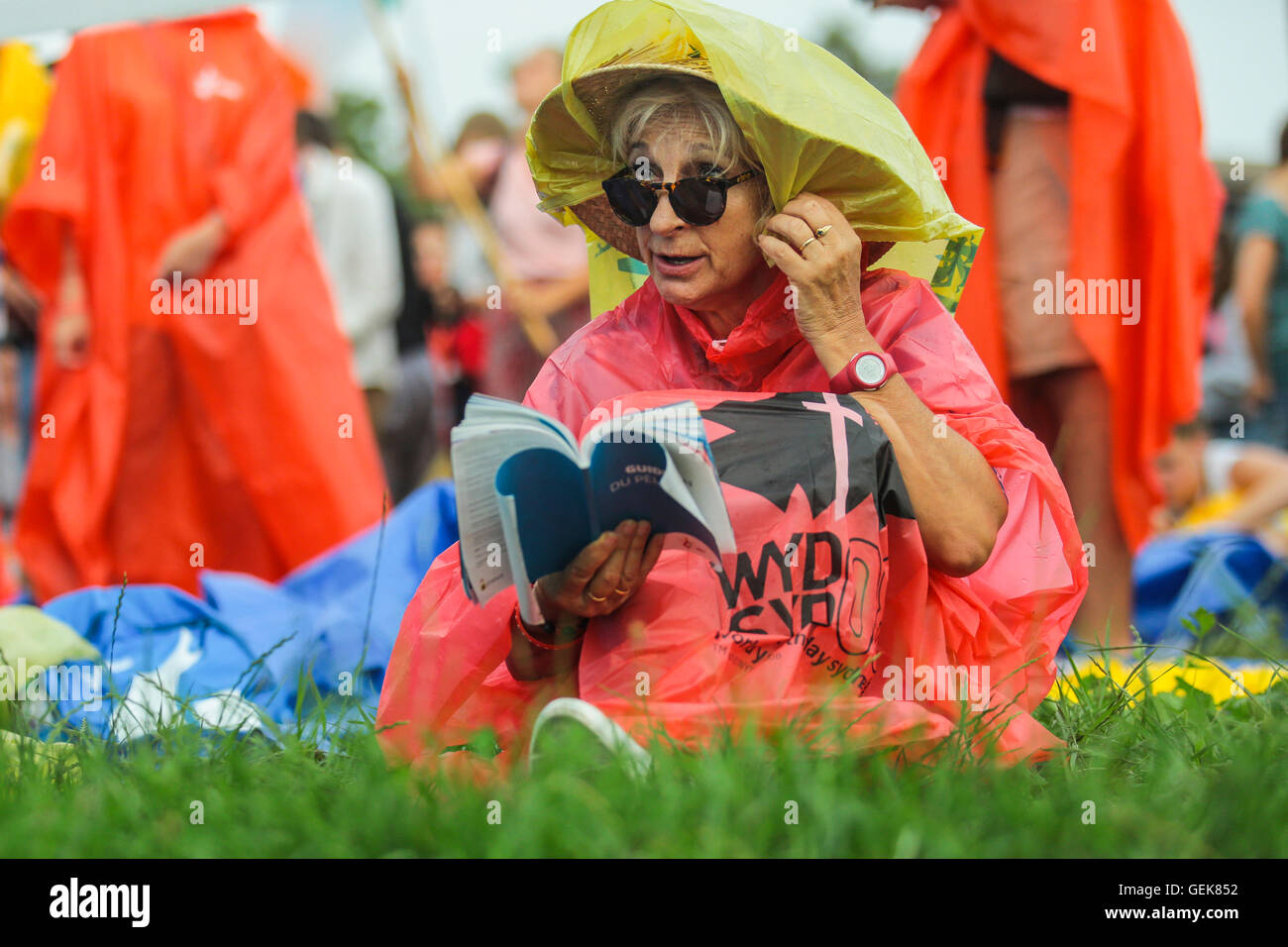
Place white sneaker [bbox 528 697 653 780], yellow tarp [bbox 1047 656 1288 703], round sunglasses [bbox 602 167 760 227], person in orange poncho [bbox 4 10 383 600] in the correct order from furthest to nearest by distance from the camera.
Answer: person in orange poncho [bbox 4 10 383 600]
yellow tarp [bbox 1047 656 1288 703]
round sunglasses [bbox 602 167 760 227]
white sneaker [bbox 528 697 653 780]

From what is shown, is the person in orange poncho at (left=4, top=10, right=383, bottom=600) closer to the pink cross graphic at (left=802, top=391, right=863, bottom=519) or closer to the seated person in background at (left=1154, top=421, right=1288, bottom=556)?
the pink cross graphic at (left=802, top=391, right=863, bottom=519)

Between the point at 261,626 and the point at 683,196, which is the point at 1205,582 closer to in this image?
the point at 683,196

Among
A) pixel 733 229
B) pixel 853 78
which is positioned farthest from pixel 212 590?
pixel 853 78

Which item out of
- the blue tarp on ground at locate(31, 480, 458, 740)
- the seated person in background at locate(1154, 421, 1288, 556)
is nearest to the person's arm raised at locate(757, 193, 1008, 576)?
the blue tarp on ground at locate(31, 480, 458, 740)

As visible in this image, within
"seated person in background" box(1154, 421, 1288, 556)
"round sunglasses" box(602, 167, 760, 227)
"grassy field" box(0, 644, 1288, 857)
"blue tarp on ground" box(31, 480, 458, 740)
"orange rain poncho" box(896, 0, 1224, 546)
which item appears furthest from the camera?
"seated person in background" box(1154, 421, 1288, 556)

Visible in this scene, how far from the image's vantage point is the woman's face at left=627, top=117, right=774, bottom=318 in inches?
83.4

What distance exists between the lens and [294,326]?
4.46 metres

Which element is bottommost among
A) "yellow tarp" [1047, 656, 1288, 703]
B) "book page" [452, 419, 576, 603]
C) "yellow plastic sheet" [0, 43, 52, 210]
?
"yellow tarp" [1047, 656, 1288, 703]

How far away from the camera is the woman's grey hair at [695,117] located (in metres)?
2.11

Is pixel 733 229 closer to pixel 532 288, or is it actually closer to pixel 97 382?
pixel 97 382

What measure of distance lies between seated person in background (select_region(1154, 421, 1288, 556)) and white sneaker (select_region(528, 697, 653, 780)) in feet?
12.5

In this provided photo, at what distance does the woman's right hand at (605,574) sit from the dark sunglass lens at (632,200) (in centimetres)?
60

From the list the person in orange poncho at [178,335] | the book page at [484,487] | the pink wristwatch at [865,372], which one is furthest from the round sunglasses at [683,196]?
the person in orange poncho at [178,335]

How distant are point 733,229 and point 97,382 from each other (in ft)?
9.92
